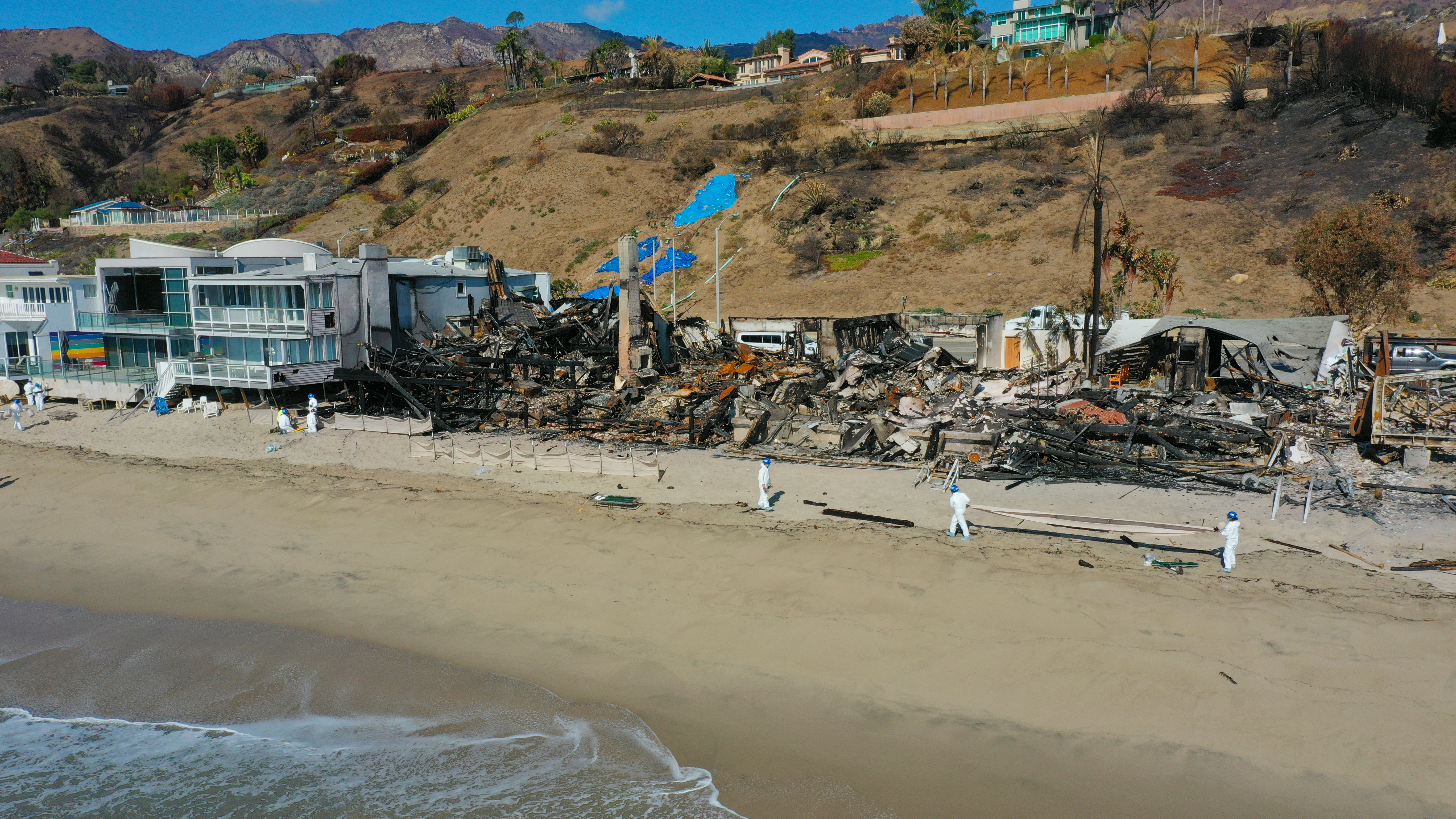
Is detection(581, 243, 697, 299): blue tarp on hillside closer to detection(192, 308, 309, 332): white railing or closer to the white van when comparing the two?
the white van

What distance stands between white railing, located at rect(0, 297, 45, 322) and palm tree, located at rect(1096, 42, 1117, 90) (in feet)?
209

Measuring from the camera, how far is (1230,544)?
486 inches

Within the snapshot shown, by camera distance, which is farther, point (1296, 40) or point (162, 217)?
point (162, 217)

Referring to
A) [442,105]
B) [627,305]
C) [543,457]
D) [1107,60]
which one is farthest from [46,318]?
[1107,60]

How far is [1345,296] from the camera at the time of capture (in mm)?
29719

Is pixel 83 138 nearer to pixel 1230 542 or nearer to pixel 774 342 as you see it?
pixel 774 342

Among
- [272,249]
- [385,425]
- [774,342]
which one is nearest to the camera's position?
[385,425]

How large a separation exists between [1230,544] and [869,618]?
551 cm

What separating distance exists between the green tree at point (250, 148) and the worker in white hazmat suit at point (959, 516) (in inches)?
3754

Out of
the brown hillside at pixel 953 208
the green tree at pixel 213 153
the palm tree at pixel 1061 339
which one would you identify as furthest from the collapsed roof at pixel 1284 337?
the green tree at pixel 213 153

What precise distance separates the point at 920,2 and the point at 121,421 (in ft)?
252

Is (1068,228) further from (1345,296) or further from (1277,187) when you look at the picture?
(1345,296)

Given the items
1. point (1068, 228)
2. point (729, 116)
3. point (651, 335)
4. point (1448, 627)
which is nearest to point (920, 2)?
point (729, 116)

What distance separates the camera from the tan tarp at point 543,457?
18.5m
